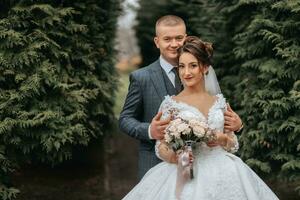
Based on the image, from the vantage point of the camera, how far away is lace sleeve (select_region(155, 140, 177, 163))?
12.3 feet

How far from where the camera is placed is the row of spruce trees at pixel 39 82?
18.6 feet

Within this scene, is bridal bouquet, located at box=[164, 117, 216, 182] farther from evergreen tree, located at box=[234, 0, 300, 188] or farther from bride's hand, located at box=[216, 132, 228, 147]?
evergreen tree, located at box=[234, 0, 300, 188]

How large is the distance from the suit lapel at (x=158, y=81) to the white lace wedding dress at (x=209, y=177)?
0.96ft

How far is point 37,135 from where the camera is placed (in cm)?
581

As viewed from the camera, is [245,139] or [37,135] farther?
[245,139]

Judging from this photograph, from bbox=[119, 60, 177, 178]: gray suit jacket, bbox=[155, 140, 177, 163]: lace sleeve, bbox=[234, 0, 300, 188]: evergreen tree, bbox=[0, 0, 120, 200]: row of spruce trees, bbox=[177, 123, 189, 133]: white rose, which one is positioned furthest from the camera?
bbox=[234, 0, 300, 188]: evergreen tree

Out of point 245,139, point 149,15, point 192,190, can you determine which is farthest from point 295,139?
point 149,15

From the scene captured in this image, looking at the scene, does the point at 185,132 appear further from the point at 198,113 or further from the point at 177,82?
the point at 177,82

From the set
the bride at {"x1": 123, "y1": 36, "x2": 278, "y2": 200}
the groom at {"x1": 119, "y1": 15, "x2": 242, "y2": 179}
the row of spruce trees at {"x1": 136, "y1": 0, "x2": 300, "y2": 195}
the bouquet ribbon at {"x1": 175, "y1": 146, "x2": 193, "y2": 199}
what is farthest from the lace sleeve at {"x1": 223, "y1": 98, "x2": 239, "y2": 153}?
the row of spruce trees at {"x1": 136, "y1": 0, "x2": 300, "y2": 195}

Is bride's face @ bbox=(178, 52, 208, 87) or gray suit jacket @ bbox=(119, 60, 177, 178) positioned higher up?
bride's face @ bbox=(178, 52, 208, 87)

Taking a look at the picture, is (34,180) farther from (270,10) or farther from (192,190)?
(192,190)

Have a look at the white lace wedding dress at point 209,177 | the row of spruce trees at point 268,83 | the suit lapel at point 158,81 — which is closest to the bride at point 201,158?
the white lace wedding dress at point 209,177

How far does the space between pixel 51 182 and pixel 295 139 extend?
350cm

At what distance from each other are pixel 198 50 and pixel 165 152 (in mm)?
700
